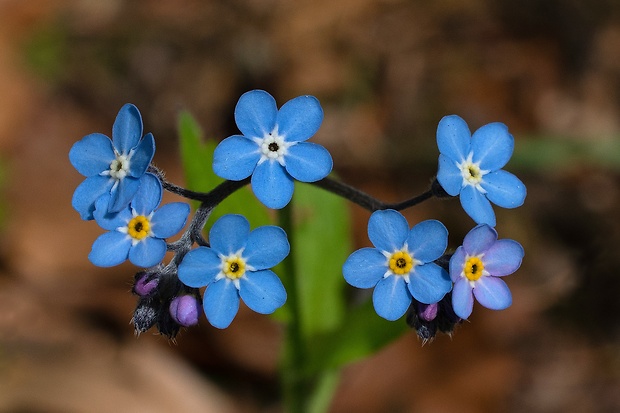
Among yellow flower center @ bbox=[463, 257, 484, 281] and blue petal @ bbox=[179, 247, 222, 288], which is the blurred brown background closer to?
blue petal @ bbox=[179, 247, 222, 288]

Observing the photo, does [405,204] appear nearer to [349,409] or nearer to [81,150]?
[81,150]

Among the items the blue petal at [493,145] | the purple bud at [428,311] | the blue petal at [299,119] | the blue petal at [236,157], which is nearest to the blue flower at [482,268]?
the purple bud at [428,311]

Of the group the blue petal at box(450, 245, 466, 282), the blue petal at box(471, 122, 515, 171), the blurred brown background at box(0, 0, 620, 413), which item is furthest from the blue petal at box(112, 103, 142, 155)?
the blurred brown background at box(0, 0, 620, 413)

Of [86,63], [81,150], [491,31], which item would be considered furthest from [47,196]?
[491,31]

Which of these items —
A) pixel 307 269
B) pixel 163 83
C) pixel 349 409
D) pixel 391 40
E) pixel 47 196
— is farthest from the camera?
pixel 391 40

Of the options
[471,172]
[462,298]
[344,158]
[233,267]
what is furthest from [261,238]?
[344,158]

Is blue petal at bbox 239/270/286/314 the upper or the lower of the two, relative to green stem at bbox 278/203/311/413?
lower
